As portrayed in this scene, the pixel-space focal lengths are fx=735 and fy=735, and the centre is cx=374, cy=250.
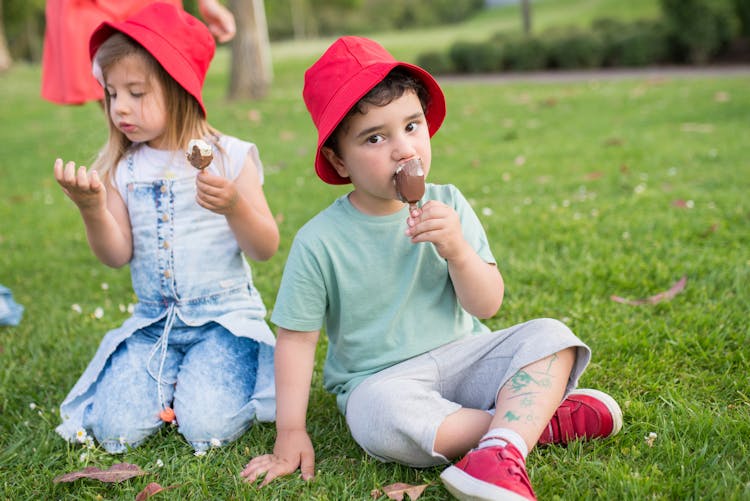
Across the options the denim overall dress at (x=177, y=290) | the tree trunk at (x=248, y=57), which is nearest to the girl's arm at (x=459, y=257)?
the denim overall dress at (x=177, y=290)

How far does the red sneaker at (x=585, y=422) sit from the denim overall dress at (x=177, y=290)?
3.41 feet

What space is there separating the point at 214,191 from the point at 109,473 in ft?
3.09

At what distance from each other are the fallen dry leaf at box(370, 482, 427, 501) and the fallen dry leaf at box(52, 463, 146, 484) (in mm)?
764

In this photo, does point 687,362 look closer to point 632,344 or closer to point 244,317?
point 632,344

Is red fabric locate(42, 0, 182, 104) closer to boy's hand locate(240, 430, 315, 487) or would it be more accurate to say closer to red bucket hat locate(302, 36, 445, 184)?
red bucket hat locate(302, 36, 445, 184)

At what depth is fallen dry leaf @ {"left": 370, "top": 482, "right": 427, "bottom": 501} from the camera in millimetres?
2033

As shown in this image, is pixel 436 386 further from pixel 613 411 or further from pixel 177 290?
pixel 177 290

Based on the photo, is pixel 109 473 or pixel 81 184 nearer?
pixel 109 473

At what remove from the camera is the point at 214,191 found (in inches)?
93.8

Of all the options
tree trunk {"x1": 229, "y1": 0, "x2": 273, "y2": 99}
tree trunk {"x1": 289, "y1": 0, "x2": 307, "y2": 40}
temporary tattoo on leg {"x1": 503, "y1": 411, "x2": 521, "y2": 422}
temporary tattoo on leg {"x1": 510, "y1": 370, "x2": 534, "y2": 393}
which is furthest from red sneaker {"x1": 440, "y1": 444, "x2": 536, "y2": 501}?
tree trunk {"x1": 289, "y1": 0, "x2": 307, "y2": 40}

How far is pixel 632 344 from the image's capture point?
2830mm

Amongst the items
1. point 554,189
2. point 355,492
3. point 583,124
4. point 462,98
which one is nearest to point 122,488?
point 355,492

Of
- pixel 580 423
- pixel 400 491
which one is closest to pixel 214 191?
pixel 400 491

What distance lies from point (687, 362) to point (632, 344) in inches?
8.5
